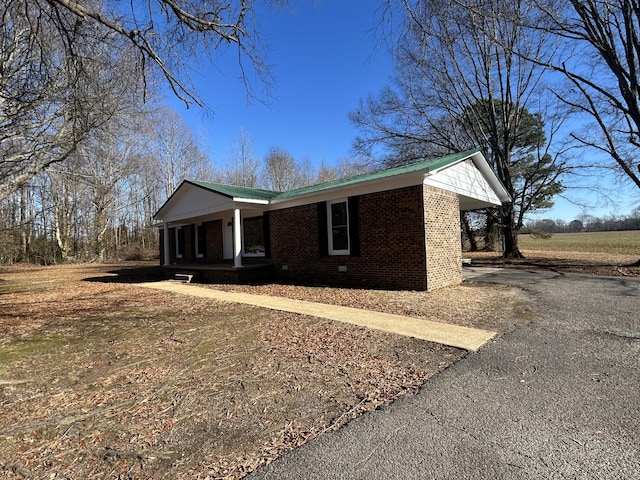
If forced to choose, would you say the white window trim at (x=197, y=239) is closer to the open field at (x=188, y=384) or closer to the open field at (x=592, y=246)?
the open field at (x=188, y=384)

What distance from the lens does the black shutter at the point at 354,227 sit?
1005cm

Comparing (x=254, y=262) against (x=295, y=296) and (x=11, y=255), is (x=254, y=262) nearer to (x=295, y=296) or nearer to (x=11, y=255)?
(x=295, y=296)

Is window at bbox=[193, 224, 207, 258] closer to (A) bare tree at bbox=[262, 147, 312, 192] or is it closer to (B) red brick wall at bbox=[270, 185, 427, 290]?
(B) red brick wall at bbox=[270, 185, 427, 290]

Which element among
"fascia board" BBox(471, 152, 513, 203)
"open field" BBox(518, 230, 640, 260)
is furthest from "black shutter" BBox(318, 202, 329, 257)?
"open field" BBox(518, 230, 640, 260)

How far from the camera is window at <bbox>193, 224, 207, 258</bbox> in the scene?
1704 centimetres

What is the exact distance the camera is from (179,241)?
60.7 ft

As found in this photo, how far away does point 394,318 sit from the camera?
603cm

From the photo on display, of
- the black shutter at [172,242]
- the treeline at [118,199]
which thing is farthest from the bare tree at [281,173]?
the black shutter at [172,242]

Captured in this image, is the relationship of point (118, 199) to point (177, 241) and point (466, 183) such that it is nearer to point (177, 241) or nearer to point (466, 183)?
point (177, 241)

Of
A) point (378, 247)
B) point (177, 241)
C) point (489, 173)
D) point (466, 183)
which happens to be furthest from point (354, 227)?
point (177, 241)

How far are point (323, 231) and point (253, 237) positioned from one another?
13.9 ft

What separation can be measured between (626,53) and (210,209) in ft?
55.1

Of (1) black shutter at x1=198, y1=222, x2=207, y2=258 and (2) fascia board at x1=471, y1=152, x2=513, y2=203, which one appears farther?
(1) black shutter at x1=198, y1=222, x2=207, y2=258

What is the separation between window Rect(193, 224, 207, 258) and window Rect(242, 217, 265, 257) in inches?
139
